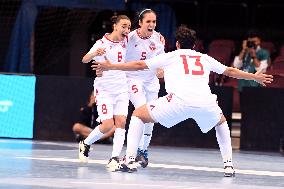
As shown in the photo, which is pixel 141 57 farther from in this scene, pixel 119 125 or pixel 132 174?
pixel 132 174

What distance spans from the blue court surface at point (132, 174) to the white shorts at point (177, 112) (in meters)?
0.72

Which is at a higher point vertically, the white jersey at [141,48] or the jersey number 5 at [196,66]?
the white jersey at [141,48]

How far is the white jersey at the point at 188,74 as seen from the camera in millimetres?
11633

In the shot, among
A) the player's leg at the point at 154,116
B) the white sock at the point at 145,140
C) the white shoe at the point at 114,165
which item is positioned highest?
the player's leg at the point at 154,116

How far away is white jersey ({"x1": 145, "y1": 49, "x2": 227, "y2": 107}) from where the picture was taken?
11.6m

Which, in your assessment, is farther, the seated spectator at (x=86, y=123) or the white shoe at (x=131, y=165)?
the seated spectator at (x=86, y=123)

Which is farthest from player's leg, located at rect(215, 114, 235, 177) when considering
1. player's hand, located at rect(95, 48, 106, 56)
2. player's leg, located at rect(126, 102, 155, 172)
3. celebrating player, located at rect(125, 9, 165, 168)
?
player's hand, located at rect(95, 48, 106, 56)

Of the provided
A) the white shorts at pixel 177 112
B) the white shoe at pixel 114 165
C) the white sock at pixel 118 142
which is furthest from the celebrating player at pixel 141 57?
the white shorts at pixel 177 112

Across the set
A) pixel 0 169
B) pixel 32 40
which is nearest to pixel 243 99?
pixel 32 40

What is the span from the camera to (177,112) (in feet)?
38.2

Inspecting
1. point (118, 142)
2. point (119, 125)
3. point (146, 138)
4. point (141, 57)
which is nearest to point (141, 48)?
point (141, 57)

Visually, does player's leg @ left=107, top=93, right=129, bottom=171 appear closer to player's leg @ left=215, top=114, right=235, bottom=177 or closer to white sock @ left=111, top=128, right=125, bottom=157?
white sock @ left=111, top=128, right=125, bottom=157

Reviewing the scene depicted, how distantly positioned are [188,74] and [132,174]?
1.45m

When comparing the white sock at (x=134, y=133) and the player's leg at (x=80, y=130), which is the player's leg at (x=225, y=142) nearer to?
the white sock at (x=134, y=133)
